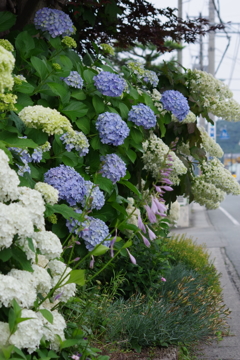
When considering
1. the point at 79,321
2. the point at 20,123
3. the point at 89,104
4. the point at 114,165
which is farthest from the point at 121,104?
the point at 79,321

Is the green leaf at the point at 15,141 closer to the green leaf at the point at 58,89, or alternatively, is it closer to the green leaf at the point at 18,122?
the green leaf at the point at 18,122

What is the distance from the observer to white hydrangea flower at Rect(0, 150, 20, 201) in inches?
90.0

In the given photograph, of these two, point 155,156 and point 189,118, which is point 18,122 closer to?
point 155,156

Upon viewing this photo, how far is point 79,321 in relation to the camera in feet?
10.8

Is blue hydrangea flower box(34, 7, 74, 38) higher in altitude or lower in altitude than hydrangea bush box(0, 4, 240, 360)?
higher

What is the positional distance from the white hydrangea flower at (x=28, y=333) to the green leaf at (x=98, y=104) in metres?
1.94

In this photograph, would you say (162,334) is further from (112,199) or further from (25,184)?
(25,184)

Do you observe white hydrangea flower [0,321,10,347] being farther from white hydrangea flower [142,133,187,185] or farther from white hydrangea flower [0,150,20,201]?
white hydrangea flower [142,133,187,185]

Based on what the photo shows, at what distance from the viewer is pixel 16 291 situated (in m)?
2.30

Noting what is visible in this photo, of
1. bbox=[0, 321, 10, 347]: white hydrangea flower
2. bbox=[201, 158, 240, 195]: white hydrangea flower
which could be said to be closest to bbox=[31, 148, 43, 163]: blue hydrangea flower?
bbox=[0, 321, 10, 347]: white hydrangea flower

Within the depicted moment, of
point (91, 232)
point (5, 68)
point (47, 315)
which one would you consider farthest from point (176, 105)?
point (47, 315)

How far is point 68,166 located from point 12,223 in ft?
4.10

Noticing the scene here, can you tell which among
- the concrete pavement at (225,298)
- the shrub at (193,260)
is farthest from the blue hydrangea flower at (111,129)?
the shrub at (193,260)

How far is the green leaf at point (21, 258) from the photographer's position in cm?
246
